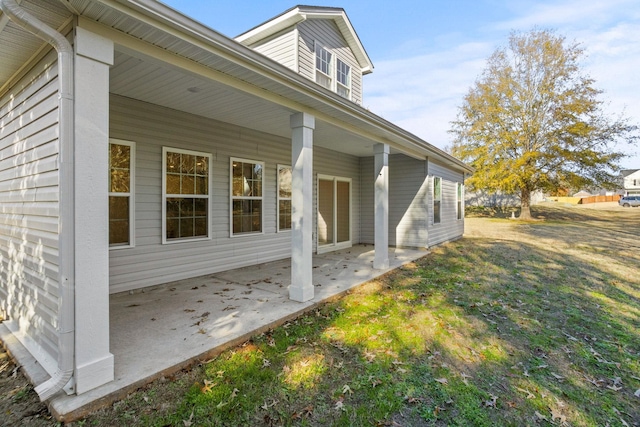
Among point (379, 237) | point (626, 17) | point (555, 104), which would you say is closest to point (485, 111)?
point (555, 104)

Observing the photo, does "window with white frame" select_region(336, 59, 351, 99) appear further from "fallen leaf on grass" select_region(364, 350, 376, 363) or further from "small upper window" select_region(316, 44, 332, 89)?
"fallen leaf on grass" select_region(364, 350, 376, 363)

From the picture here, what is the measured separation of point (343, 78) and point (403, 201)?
437 centimetres

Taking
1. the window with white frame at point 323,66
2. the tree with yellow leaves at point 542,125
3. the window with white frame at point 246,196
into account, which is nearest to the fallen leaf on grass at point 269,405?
the window with white frame at point 246,196

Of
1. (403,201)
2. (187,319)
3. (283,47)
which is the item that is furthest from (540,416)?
(283,47)

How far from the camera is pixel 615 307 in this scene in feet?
14.2

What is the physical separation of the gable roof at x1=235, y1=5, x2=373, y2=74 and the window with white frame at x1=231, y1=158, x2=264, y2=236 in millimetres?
4350

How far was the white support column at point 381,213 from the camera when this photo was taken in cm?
640

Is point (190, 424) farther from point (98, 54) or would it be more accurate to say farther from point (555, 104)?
point (555, 104)

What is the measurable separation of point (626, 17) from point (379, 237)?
8230 millimetres

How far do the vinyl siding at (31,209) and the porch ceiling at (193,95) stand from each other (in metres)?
0.84

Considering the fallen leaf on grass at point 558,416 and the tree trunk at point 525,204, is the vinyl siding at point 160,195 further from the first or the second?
the tree trunk at point 525,204

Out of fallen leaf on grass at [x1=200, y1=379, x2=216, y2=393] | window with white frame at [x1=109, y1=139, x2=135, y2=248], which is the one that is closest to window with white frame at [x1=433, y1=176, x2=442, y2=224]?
window with white frame at [x1=109, y1=139, x2=135, y2=248]

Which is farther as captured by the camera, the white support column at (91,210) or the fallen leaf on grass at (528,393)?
the fallen leaf on grass at (528,393)

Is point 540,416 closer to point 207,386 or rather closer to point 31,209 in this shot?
point 207,386
